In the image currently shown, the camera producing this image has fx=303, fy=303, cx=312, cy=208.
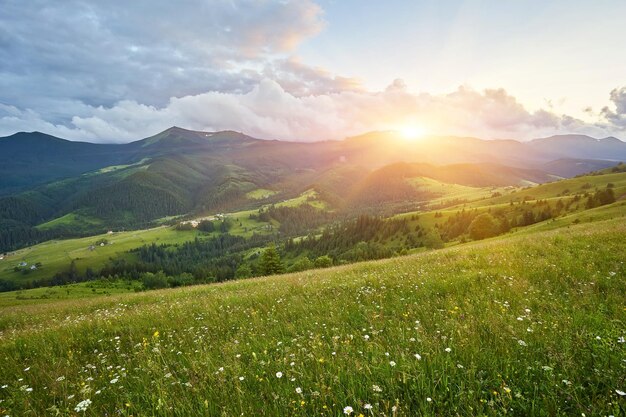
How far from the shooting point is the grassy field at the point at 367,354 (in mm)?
3518

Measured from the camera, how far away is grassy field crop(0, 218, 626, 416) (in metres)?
3.52

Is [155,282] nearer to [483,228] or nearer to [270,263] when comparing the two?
[270,263]

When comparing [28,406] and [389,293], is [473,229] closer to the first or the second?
[389,293]

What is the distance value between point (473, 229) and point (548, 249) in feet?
319

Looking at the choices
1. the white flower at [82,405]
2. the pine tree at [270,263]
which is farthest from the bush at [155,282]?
the white flower at [82,405]

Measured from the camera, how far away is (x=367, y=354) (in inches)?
181

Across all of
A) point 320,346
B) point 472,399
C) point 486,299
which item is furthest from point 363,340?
point 486,299

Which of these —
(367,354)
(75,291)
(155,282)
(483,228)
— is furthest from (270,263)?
(155,282)

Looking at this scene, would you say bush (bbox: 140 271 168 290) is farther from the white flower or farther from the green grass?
the white flower

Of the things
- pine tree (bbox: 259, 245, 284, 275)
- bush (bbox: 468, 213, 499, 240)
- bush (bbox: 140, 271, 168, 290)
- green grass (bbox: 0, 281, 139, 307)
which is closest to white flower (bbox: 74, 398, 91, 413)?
pine tree (bbox: 259, 245, 284, 275)

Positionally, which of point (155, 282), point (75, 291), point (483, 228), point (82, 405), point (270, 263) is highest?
point (82, 405)

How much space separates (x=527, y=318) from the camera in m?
5.45

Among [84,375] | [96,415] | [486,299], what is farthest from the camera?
[486,299]

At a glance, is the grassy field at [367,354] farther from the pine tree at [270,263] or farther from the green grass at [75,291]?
the green grass at [75,291]
